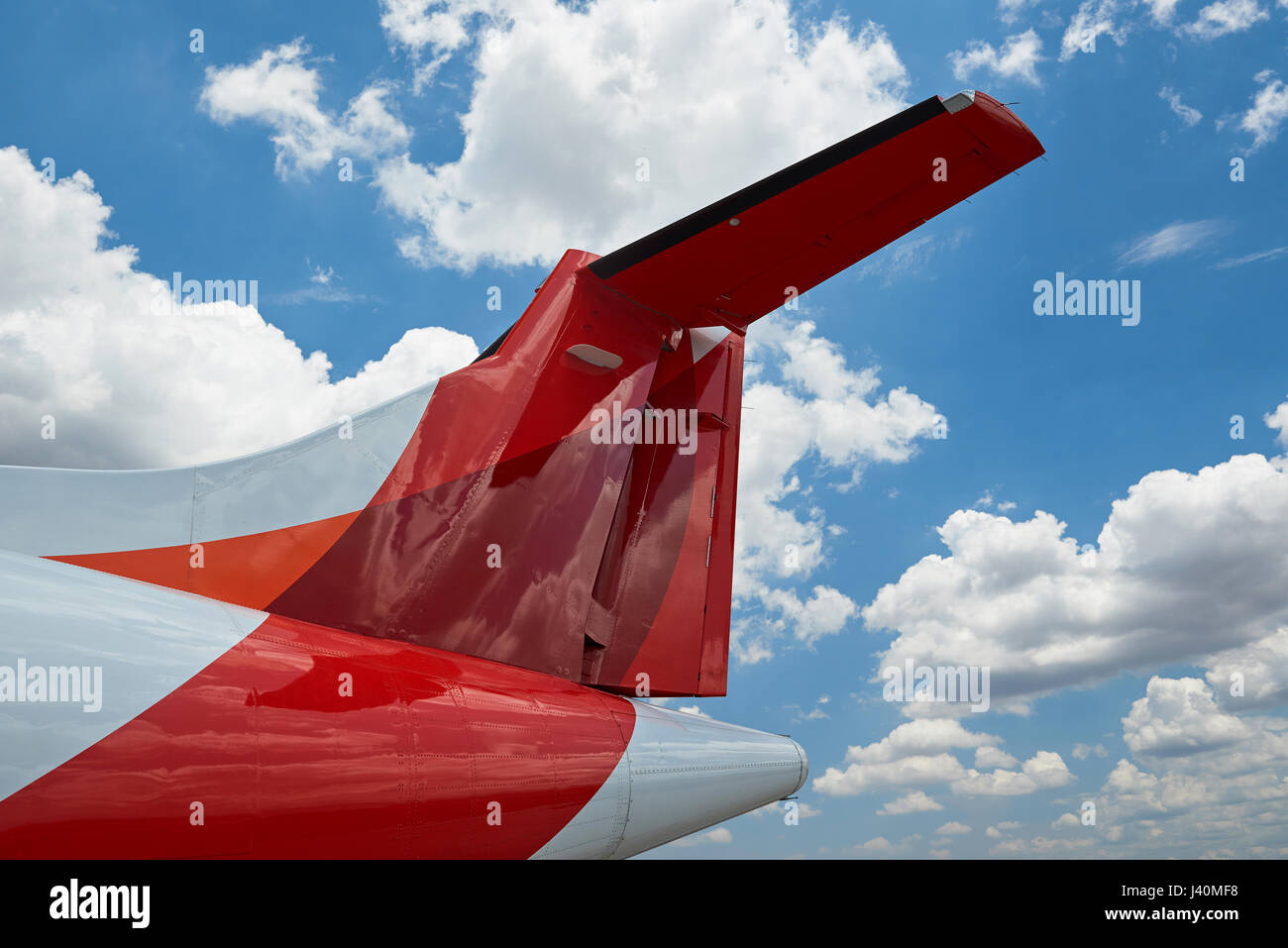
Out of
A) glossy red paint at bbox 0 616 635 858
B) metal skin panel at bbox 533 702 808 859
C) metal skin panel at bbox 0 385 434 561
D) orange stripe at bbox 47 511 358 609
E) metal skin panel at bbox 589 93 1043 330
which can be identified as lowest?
metal skin panel at bbox 533 702 808 859

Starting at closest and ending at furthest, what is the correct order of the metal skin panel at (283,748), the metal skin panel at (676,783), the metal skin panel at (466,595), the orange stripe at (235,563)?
the metal skin panel at (283,748), the metal skin panel at (466,595), the orange stripe at (235,563), the metal skin panel at (676,783)

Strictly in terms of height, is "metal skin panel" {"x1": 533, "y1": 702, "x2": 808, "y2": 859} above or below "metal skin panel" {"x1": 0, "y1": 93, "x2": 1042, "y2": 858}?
below

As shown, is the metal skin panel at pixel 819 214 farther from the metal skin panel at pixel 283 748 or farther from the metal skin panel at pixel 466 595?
the metal skin panel at pixel 283 748

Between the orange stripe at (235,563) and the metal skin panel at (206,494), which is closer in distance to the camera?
the metal skin panel at (206,494)

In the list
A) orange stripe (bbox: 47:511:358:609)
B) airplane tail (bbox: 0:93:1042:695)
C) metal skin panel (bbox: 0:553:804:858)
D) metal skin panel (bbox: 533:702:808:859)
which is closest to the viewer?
metal skin panel (bbox: 0:553:804:858)

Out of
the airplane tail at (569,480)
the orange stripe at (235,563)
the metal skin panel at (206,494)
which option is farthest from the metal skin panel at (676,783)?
the metal skin panel at (206,494)

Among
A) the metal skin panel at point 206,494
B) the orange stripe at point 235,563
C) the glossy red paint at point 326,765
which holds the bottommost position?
the glossy red paint at point 326,765

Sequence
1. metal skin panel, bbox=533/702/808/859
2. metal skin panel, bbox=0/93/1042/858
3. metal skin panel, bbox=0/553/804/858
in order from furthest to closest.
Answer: metal skin panel, bbox=533/702/808/859, metal skin panel, bbox=0/93/1042/858, metal skin panel, bbox=0/553/804/858

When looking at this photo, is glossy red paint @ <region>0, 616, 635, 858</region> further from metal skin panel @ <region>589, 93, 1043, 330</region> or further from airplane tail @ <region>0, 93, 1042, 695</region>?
metal skin panel @ <region>589, 93, 1043, 330</region>

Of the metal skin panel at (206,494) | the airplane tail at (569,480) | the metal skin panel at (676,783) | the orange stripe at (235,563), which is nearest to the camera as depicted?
the metal skin panel at (206,494)

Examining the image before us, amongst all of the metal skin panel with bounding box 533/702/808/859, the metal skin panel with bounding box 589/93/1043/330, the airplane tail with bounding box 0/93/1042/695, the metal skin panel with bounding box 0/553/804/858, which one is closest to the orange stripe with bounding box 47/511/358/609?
the airplane tail with bounding box 0/93/1042/695

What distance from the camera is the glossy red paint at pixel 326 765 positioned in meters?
2.37

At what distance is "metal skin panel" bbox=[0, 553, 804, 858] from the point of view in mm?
2344

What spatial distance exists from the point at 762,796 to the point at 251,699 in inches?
114
